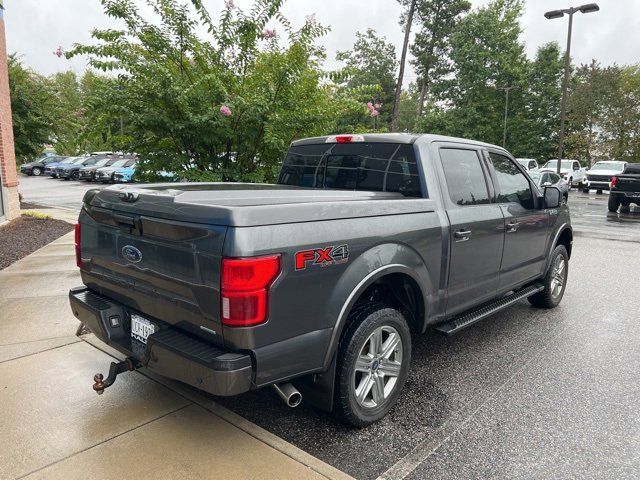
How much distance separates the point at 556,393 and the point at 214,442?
248 cm

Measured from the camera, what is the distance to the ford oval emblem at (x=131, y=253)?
2695 millimetres

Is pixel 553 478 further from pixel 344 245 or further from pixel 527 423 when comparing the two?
pixel 344 245

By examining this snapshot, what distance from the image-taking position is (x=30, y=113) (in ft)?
47.6

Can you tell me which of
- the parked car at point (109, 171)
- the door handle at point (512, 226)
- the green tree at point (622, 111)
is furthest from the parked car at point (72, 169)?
the green tree at point (622, 111)

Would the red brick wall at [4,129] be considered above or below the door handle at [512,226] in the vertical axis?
above

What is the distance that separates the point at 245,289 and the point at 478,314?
2.43m

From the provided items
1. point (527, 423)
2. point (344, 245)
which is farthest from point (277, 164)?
point (527, 423)

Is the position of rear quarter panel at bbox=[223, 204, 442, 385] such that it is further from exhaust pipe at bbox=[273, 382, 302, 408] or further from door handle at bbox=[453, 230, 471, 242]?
door handle at bbox=[453, 230, 471, 242]

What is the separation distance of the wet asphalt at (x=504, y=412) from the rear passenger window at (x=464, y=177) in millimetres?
1410

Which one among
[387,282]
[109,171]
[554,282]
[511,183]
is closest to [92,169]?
[109,171]

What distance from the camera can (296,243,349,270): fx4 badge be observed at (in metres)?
2.40

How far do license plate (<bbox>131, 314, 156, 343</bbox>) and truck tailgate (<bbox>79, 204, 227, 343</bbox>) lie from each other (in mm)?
46

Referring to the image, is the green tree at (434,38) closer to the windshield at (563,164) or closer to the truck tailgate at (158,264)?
the windshield at (563,164)

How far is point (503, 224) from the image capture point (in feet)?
13.5
